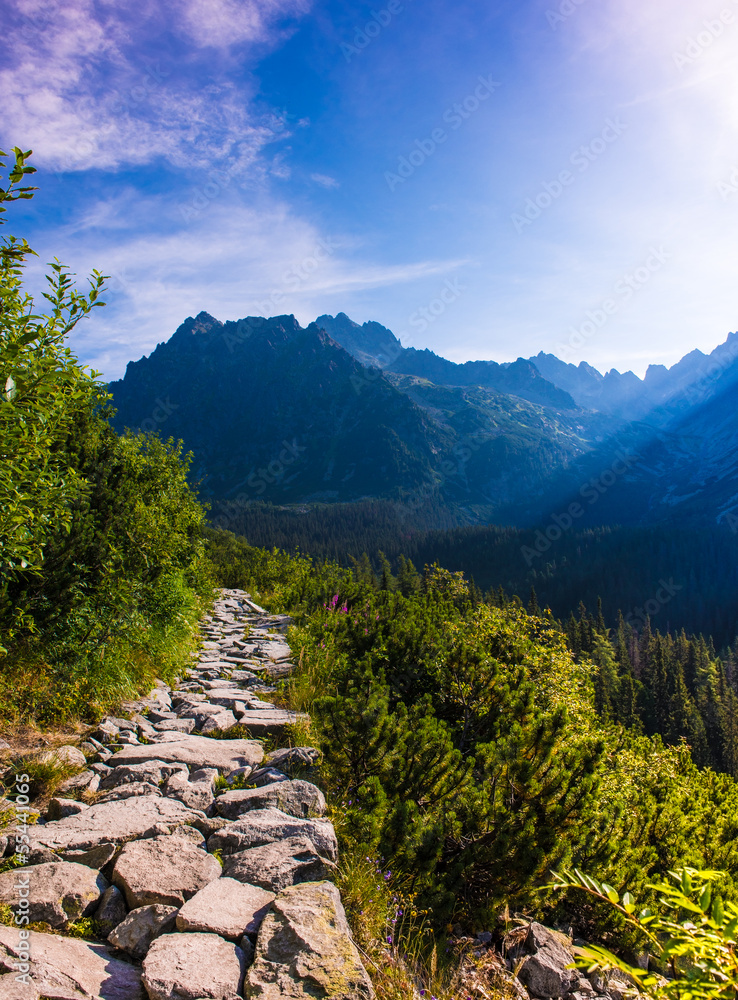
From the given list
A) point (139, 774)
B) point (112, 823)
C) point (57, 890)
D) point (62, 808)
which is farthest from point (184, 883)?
point (139, 774)

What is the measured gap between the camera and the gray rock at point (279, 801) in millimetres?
4547

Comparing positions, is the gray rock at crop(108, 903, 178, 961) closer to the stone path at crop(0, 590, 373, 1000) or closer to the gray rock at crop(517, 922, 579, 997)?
the stone path at crop(0, 590, 373, 1000)

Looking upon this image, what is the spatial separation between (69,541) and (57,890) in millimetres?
4535

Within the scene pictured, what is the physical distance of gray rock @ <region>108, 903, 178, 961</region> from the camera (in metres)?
2.96

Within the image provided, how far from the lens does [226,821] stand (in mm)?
4258

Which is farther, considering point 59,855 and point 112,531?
point 112,531

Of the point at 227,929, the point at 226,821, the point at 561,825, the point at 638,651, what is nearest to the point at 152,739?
the point at 226,821

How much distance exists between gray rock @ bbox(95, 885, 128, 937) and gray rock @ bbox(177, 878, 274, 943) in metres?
0.46

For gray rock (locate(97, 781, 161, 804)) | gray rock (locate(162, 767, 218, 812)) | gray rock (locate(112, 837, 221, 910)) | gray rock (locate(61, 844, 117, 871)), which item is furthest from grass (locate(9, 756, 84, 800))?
gray rock (locate(112, 837, 221, 910))

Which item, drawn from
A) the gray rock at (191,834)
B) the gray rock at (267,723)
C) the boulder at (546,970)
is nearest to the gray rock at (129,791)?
the gray rock at (191,834)

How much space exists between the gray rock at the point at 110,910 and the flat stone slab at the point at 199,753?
7.18 feet

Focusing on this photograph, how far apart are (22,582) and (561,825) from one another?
674 cm

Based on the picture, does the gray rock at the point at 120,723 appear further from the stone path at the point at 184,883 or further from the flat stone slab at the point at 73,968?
the flat stone slab at the point at 73,968

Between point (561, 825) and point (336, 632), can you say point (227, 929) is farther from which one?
point (336, 632)
